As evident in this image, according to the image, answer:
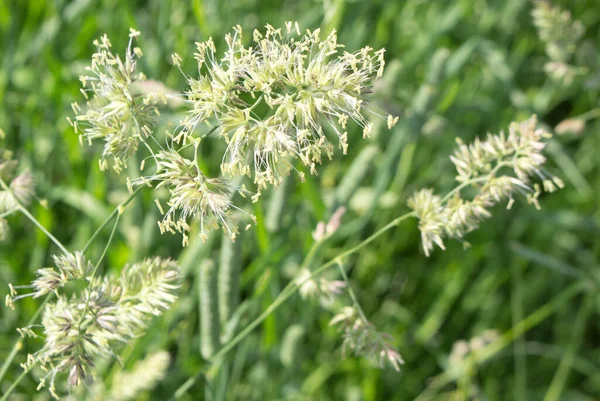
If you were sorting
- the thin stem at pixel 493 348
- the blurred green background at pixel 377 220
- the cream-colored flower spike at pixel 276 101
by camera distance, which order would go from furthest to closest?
the thin stem at pixel 493 348, the blurred green background at pixel 377 220, the cream-colored flower spike at pixel 276 101

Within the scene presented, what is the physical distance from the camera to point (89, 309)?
0.89m

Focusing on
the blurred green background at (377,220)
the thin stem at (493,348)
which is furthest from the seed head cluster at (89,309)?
the thin stem at (493,348)

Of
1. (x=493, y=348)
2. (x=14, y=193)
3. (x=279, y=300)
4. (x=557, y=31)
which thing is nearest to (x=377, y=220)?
(x=493, y=348)

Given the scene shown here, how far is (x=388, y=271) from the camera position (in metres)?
2.21

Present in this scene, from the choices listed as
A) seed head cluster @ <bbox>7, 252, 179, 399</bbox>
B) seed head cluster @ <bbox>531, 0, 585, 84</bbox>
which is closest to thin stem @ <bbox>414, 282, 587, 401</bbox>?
seed head cluster @ <bbox>531, 0, 585, 84</bbox>

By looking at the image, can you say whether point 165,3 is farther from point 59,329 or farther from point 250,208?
point 59,329

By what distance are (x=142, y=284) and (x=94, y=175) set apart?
0.94 meters

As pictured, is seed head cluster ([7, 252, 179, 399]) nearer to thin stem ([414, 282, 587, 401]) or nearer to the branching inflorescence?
the branching inflorescence

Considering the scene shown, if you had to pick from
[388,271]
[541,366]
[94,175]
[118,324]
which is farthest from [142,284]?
[541,366]

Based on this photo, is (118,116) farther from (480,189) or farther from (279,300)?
(480,189)

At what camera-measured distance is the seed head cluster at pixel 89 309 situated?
0.87 metres

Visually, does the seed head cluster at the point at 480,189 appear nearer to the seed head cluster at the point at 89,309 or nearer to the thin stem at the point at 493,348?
the seed head cluster at the point at 89,309

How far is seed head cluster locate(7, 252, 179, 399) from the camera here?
87 cm

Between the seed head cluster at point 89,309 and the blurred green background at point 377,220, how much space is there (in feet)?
1.66
